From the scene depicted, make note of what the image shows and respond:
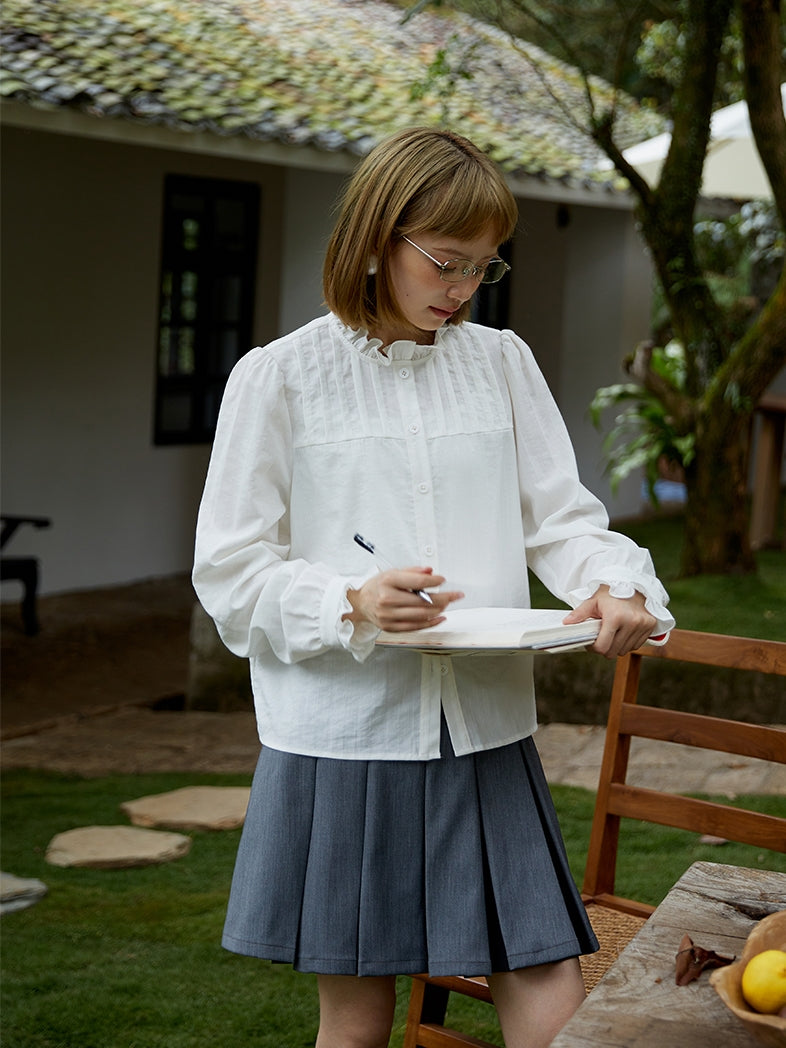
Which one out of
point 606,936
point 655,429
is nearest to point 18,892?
point 606,936

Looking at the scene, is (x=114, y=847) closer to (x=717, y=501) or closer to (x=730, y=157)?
(x=717, y=501)

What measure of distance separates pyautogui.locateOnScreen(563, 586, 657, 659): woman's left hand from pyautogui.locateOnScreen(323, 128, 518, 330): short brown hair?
0.48 meters

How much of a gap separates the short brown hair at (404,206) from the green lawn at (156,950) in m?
1.93

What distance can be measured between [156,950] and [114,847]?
81 centimetres

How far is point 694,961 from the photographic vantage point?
4.97ft

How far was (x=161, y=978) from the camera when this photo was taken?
3.39m

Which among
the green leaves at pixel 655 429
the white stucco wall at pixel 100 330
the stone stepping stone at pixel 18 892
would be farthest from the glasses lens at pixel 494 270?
the white stucco wall at pixel 100 330

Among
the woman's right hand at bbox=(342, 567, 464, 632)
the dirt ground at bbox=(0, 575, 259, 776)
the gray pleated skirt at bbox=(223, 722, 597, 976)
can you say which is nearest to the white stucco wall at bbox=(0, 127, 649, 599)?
Result: the dirt ground at bbox=(0, 575, 259, 776)

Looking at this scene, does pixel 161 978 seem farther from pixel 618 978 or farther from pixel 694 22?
pixel 694 22

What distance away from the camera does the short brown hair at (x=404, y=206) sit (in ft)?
5.96

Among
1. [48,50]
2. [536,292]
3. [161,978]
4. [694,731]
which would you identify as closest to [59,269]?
[48,50]

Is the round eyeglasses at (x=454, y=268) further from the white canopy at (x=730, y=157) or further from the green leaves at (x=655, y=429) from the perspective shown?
the white canopy at (x=730, y=157)

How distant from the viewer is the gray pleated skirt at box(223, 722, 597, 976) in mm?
1800

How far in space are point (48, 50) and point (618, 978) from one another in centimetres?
591
